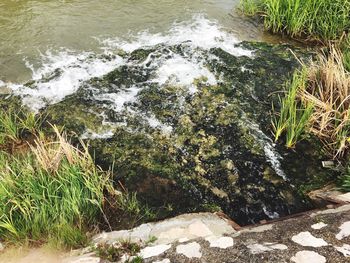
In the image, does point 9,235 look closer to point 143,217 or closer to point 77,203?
point 77,203

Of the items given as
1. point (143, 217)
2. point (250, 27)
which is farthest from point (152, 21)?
point (143, 217)

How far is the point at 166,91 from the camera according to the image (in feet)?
19.2

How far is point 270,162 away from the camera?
469 centimetres

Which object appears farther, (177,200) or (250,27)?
(250,27)

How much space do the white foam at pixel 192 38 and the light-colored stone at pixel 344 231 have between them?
4010 mm

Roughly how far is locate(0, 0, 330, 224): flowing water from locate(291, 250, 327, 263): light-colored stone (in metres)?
1.02

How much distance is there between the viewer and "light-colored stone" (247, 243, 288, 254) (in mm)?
3143

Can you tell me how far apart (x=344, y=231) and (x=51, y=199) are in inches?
107

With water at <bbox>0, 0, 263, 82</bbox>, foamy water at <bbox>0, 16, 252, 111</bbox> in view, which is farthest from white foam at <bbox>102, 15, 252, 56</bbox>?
water at <bbox>0, 0, 263, 82</bbox>

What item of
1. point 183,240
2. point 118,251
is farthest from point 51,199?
point 183,240

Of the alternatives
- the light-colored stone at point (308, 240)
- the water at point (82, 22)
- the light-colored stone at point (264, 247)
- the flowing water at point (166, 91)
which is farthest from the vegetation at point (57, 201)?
the water at point (82, 22)

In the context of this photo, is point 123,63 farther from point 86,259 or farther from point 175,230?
point 86,259

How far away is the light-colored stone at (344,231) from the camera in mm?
3224

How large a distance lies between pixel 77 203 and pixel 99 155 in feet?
3.56
